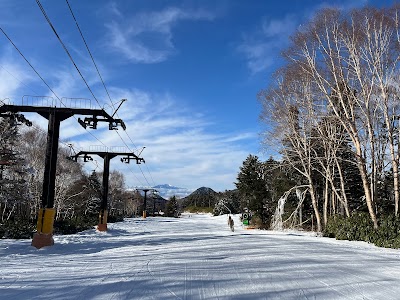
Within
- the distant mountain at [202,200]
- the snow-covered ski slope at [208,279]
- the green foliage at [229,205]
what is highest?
the distant mountain at [202,200]

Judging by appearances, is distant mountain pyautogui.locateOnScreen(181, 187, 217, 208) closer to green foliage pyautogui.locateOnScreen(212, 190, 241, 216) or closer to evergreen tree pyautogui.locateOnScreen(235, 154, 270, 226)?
green foliage pyautogui.locateOnScreen(212, 190, 241, 216)

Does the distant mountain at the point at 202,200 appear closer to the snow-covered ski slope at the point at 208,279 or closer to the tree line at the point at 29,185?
the tree line at the point at 29,185

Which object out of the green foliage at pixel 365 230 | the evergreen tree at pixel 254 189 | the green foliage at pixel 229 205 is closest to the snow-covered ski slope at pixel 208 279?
the green foliage at pixel 365 230

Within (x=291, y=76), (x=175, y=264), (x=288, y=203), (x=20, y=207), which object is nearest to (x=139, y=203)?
(x=20, y=207)

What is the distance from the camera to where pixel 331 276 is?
7.23 m

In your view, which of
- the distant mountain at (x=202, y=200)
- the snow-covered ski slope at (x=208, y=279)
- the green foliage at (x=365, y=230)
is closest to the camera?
the snow-covered ski slope at (x=208, y=279)

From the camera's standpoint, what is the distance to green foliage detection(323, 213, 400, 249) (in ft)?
53.7

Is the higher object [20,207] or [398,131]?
[398,131]

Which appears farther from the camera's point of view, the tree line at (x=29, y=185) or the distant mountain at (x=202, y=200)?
the distant mountain at (x=202, y=200)

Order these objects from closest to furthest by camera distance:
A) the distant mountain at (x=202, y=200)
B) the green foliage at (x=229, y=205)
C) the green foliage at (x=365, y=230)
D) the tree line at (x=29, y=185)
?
1. the green foliage at (x=365, y=230)
2. the tree line at (x=29, y=185)
3. the green foliage at (x=229, y=205)
4. the distant mountain at (x=202, y=200)

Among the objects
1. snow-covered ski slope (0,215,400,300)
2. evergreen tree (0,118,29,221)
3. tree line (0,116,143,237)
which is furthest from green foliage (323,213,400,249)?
evergreen tree (0,118,29,221)

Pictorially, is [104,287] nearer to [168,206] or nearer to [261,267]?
[261,267]

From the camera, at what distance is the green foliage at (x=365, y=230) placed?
16.4 m

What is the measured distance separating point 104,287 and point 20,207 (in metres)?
39.4
